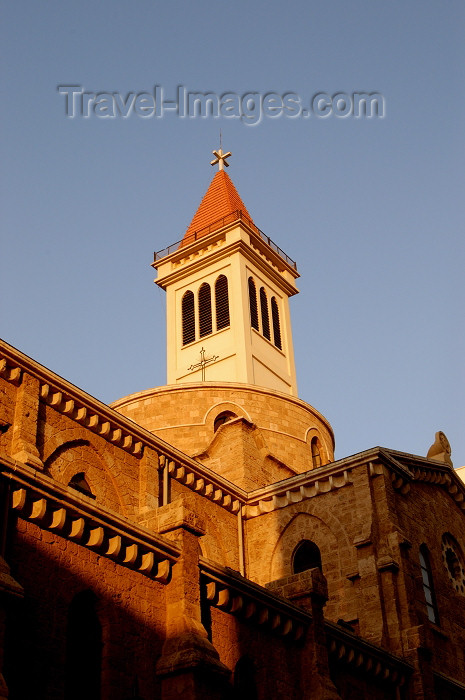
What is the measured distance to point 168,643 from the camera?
15031mm

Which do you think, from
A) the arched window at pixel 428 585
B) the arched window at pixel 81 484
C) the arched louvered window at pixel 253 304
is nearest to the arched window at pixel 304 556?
the arched window at pixel 428 585

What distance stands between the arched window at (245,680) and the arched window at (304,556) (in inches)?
340

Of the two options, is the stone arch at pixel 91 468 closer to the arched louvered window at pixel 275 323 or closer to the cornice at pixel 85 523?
the cornice at pixel 85 523

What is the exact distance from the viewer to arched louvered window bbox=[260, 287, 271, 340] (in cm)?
4619

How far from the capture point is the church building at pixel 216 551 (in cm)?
1380

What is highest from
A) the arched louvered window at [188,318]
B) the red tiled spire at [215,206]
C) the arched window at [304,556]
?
the red tiled spire at [215,206]

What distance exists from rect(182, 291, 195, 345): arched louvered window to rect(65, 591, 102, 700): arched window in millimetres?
31453

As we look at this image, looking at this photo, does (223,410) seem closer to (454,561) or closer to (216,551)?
(216,551)

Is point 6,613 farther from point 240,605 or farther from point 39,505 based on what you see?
point 240,605

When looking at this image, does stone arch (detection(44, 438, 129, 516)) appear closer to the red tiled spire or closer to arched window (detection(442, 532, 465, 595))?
arched window (detection(442, 532, 465, 595))

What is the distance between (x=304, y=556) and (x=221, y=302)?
21279 mm

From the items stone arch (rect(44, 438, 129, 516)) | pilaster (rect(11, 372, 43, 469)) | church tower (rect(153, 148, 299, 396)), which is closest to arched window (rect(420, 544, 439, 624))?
stone arch (rect(44, 438, 129, 516))

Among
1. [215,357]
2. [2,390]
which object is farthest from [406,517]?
[215,357]

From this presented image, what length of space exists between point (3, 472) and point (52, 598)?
81.0 inches
